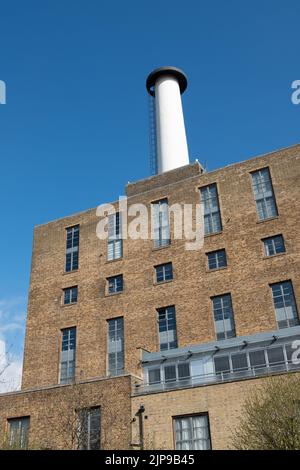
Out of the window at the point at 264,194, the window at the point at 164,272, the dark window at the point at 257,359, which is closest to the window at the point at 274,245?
the window at the point at 264,194

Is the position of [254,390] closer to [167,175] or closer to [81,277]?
[81,277]

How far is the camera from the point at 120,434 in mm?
25969

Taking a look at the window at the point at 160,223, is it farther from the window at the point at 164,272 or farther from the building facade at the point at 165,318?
the window at the point at 164,272

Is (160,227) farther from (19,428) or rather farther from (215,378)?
(19,428)

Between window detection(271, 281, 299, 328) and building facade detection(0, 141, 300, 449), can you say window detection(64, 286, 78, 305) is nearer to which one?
building facade detection(0, 141, 300, 449)

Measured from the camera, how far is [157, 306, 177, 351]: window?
31041 millimetres

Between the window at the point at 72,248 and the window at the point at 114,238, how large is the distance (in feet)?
9.73

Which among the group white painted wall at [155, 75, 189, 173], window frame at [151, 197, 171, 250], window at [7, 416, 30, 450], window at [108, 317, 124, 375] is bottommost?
window at [7, 416, 30, 450]

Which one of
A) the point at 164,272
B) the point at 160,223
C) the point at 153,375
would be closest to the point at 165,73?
the point at 160,223

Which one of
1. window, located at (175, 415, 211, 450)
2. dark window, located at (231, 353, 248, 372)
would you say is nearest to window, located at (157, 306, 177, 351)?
dark window, located at (231, 353, 248, 372)

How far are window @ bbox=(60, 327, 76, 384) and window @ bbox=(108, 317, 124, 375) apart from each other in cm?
281

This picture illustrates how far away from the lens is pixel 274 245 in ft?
102

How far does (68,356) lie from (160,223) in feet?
36.7
